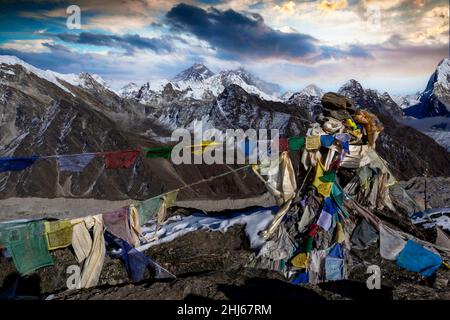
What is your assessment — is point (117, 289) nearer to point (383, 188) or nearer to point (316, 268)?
point (316, 268)

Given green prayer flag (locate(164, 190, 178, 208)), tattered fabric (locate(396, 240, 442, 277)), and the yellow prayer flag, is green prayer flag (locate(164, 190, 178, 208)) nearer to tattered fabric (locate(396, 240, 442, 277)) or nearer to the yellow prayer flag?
the yellow prayer flag

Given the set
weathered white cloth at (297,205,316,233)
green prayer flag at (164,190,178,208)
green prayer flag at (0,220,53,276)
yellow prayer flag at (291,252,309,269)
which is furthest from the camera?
green prayer flag at (164,190,178,208)

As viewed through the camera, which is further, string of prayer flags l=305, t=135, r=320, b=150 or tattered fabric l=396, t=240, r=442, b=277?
string of prayer flags l=305, t=135, r=320, b=150

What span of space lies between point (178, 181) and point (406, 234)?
88413 millimetres

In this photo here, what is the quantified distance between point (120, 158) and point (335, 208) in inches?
221

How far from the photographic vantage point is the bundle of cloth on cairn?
10.8 metres

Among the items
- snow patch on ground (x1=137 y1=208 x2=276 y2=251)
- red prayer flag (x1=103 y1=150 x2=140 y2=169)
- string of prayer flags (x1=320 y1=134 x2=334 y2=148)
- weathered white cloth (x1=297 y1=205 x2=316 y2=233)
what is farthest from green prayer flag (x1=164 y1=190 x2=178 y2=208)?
string of prayer flags (x1=320 y1=134 x2=334 y2=148)

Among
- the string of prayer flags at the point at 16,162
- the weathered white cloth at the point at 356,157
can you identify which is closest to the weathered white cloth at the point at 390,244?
the weathered white cloth at the point at 356,157

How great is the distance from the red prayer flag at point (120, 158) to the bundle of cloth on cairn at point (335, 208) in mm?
3279

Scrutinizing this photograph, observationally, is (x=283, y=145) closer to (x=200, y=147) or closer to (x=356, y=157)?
(x=356, y=157)

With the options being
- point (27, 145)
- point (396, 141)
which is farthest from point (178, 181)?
point (396, 141)

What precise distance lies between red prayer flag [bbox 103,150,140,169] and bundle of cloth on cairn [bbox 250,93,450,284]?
3.28 meters

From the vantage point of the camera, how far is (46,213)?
30734mm

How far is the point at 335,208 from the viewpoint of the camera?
11.5m
